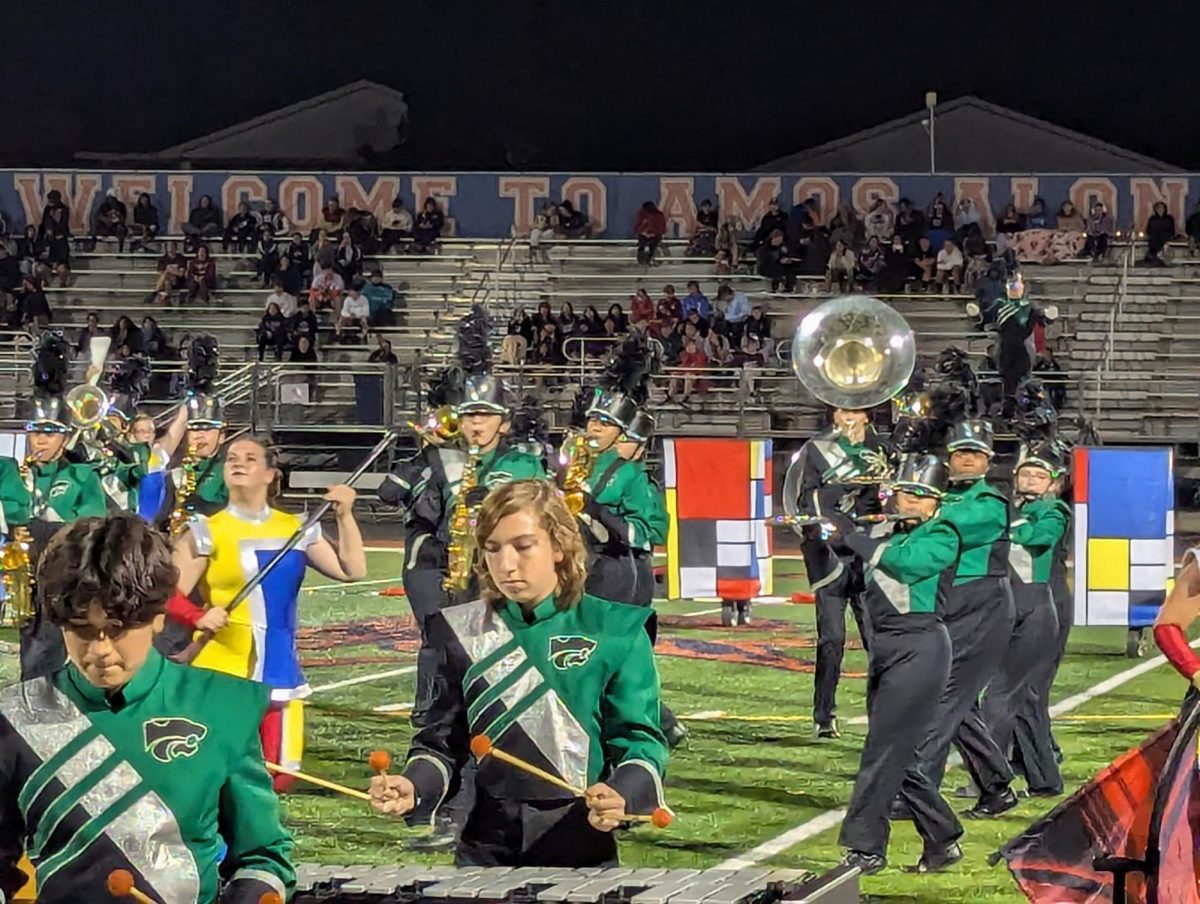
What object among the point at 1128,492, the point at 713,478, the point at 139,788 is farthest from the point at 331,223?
the point at 139,788

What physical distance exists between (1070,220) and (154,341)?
34.7ft

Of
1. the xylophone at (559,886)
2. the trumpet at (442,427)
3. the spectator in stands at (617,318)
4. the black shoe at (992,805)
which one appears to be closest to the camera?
the xylophone at (559,886)

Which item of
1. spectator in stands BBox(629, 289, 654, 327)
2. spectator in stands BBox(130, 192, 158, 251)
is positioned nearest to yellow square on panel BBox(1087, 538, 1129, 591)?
spectator in stands BBox(629, 289, 654, 327)

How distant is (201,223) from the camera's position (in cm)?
2805

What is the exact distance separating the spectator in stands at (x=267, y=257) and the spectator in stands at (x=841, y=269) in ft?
21.5

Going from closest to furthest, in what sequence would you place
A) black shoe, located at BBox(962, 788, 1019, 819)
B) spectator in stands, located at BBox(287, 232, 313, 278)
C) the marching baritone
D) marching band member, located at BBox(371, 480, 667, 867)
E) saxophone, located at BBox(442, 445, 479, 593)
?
1. the marching baritone
2. marching band member, located at BBox(371, 480, 667, 867)
3. black shoe, located at BBox(962, 788, 1019, 819)
4. saxophone, located at BBox(442, 445, 479, 593)
5. spectator in stands, located at BBox(287, 232, 313, 278)

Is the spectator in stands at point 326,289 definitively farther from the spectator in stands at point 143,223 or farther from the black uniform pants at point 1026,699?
the black uniform pants at point 1026,699

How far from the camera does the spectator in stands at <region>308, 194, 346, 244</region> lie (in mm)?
27294

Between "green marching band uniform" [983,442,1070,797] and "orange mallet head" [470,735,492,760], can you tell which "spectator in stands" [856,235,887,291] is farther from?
"orange mallet head" [470,735,492,760]

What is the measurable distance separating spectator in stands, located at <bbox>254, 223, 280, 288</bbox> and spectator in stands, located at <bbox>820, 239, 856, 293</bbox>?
6.56 metres

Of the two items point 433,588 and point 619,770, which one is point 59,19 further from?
point 619,770

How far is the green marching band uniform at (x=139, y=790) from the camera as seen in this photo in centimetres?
332

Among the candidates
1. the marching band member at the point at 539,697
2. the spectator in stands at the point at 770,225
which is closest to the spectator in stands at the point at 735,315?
the spectator in stands at the point at 770,225

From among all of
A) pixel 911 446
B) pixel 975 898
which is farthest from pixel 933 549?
pixel 975 898
